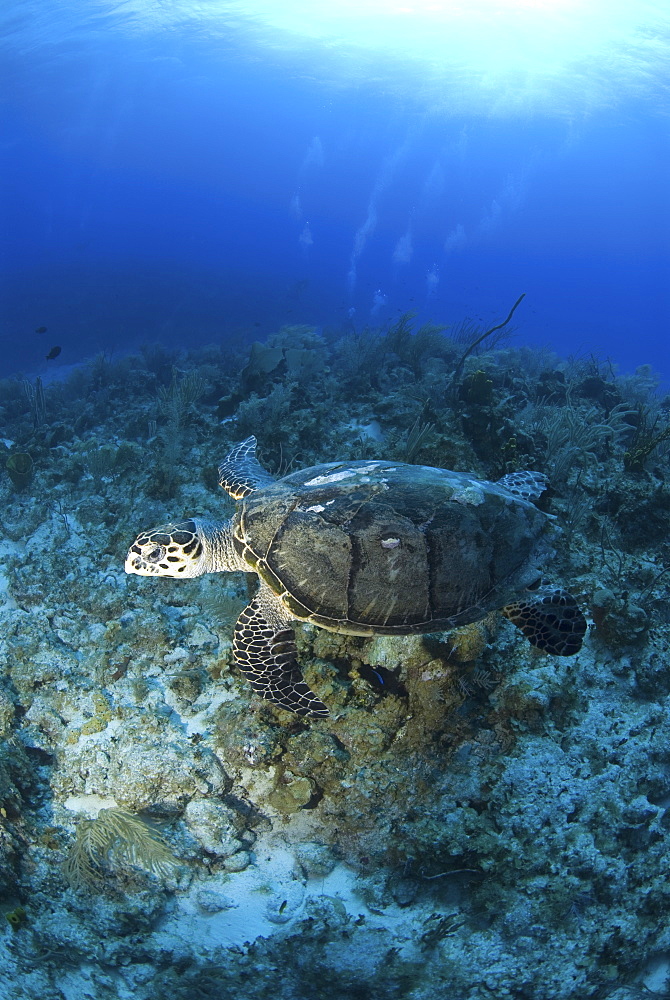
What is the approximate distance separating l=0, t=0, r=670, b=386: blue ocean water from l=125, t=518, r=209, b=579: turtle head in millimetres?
9564

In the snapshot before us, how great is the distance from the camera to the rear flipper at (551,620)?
10.3 ft

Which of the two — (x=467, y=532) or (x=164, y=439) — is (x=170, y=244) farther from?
(x=467, y=532)

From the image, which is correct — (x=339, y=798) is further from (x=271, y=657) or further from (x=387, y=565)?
(x=387, y=565)

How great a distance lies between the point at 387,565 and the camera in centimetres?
309

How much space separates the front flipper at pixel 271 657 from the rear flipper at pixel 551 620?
1.57m

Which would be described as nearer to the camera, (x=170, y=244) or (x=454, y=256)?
(x=170, y=244)

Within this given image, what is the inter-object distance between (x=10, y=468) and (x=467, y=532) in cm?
594

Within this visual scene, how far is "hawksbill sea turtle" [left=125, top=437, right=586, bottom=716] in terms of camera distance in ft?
10.1

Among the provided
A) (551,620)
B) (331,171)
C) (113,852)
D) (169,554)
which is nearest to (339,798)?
(113,852)

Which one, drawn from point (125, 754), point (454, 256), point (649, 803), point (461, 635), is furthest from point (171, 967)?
point (454, 256)

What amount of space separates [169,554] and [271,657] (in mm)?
1241

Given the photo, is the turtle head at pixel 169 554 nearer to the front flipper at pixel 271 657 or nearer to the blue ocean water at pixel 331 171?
the front flipper at pixel 271 657

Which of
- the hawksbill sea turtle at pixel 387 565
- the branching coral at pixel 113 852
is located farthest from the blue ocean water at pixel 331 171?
the branching coral at pixel 113 852

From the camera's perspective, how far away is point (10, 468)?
5879 mm
